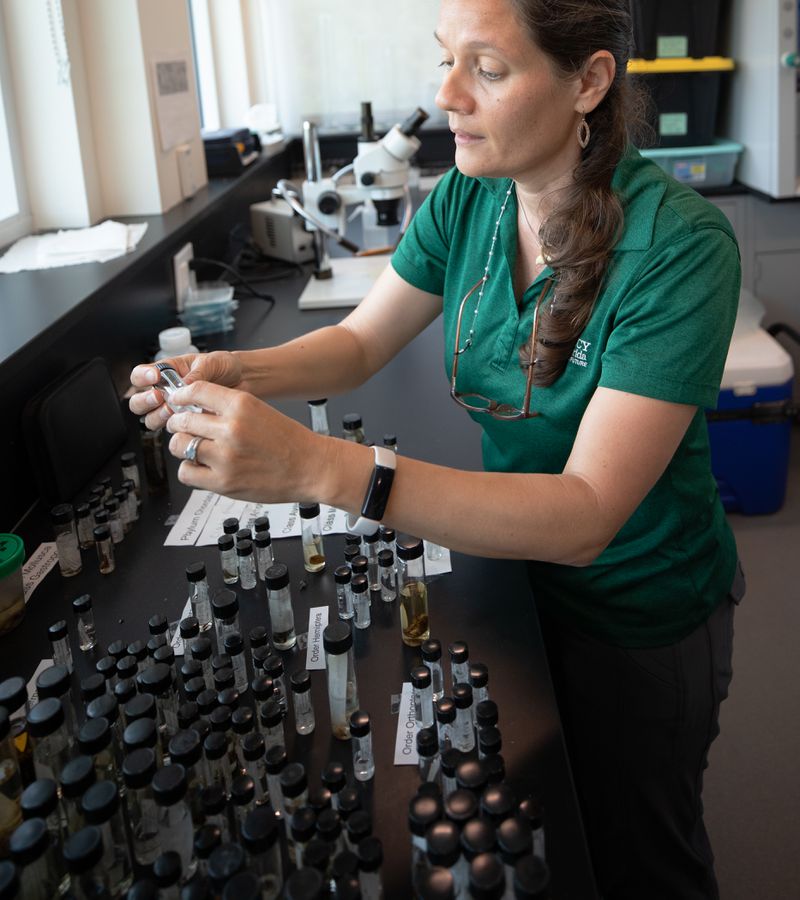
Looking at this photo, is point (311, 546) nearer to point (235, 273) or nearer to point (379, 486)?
point (379, 486)

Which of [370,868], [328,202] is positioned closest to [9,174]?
[328,202]

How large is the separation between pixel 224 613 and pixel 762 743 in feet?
5.45

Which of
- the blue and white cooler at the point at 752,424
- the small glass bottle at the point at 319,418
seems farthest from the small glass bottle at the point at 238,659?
the blue and white cooler at the point at 752,424

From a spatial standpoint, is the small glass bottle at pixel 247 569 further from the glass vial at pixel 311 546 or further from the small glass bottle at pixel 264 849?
the small glass bottle at pixel 264 849

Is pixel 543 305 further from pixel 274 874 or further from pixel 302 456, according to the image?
pixel 274 874

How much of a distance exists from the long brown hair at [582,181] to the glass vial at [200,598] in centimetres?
52

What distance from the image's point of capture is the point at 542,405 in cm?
124

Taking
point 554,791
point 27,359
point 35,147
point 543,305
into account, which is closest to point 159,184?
point 35,147

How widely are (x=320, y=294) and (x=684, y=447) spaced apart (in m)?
1.57

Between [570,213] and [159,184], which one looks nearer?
[570,213]

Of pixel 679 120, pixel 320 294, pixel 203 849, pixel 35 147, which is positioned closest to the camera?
pixel 203 849

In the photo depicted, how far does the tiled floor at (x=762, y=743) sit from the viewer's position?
6.03ft

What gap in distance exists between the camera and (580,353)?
1165 millimetres

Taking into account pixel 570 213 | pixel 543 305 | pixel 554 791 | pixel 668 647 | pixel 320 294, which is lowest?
pixel 668 647
